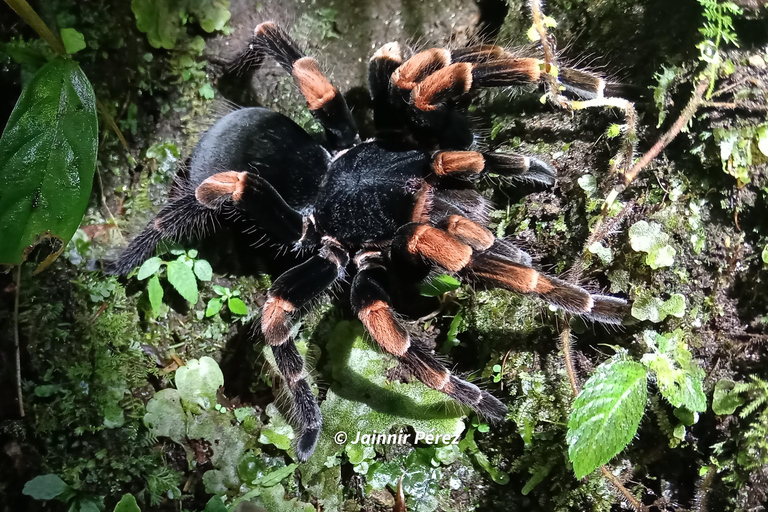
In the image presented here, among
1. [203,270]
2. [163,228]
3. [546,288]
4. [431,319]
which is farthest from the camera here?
[431,319]

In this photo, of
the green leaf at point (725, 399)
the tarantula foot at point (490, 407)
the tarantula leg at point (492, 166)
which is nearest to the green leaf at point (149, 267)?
the tarantula leg at point (492, 166)

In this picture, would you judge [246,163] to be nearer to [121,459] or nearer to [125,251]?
[125,251]

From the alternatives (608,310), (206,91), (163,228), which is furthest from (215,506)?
(206,91)

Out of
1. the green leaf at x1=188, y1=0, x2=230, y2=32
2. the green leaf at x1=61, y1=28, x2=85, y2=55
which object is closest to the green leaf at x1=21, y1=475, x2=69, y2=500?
the green leaf at x1=61, y1=28, x2=85, y2=55

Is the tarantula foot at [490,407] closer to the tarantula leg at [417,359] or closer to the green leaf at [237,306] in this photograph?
the tarantula leg at [417,359]

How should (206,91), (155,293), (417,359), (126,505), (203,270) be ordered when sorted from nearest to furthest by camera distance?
(126,505) < (417,359) < (155,293) < (203,270) < (206,91)

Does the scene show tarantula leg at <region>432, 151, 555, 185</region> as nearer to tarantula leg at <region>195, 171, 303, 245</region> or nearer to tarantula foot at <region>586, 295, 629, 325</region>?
tarantula foot at <region>586, 295, 629, 325</region>

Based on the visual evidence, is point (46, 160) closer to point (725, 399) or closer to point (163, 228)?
point (163, 228)
